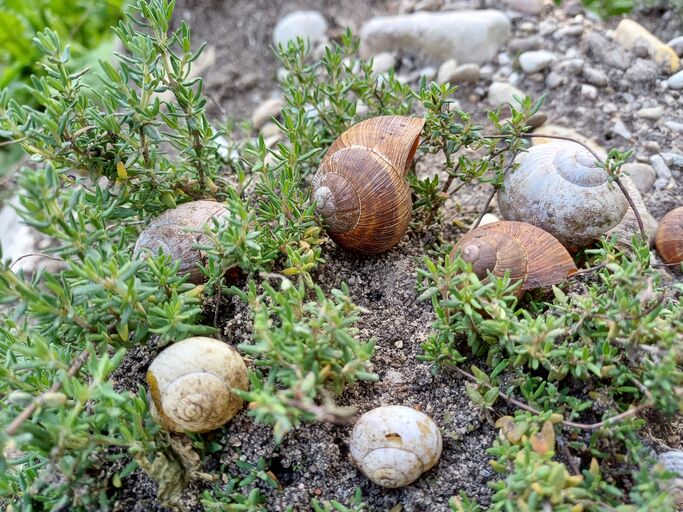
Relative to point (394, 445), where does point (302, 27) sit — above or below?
above

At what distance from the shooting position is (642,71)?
3.47 m

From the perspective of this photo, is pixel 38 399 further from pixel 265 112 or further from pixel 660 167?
pixel 660 167

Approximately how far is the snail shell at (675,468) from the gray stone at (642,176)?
1.42m

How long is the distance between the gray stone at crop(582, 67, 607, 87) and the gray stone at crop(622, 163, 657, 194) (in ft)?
2.15

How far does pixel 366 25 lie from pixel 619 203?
2.28 m

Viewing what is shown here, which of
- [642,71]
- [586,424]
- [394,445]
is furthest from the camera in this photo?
[642,71]

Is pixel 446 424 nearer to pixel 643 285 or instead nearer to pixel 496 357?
pixel 496 357

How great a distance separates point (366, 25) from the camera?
4211mm

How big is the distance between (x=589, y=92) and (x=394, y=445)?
2.44 meters

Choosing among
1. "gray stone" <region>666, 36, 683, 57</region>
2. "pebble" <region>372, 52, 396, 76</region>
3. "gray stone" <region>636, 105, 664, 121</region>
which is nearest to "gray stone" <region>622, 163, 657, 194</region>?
"gray stone" <region>636, 105, 664, 121</region>

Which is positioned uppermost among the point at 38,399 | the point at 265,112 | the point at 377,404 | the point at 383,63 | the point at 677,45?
the point at 677,45

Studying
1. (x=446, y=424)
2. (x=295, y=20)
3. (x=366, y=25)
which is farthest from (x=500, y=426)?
(x=295, y=20)

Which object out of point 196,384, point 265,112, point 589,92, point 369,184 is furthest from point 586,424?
point 265,112

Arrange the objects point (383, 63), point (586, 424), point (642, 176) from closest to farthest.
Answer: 1. point (586, 424)
2. point (642, 176)
3. point (383, 63)
